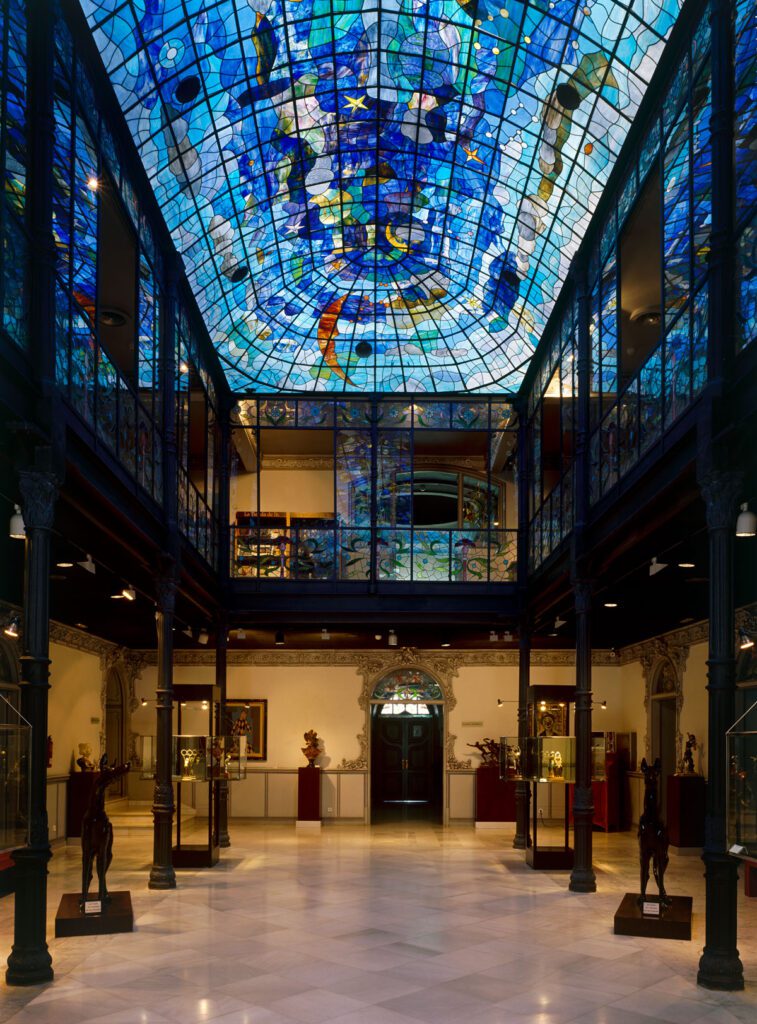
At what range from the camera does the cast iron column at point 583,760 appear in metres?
16.1

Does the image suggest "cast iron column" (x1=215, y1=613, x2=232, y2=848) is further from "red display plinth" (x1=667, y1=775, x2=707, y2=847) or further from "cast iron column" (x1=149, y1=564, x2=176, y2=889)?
"red display plinth" (x1=667, y1=775, x2=707, y2=847)

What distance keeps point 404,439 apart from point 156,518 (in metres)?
9.18

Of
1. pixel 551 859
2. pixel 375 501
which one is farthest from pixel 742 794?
pixel 375 501

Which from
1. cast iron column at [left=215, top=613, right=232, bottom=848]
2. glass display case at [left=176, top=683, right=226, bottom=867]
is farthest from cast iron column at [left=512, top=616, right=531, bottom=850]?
glass display case at [left=176, top=683, right=226, bottom=867]

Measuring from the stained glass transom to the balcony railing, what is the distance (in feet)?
18.4

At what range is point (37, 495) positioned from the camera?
9.66 m

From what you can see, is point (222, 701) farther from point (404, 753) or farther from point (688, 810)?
point (404, 753)

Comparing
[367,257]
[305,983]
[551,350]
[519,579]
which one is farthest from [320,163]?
[305,983]

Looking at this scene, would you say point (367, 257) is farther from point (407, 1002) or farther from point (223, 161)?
point (407, 1002)

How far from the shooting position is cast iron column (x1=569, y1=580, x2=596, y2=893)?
52.9 ft

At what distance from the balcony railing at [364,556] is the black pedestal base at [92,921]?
32.5 ft

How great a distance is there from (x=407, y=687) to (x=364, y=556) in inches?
236

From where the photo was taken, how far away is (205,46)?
1443 cm

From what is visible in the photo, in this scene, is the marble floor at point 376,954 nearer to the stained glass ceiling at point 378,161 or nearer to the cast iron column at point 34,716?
the cast iron column at point 34,716
